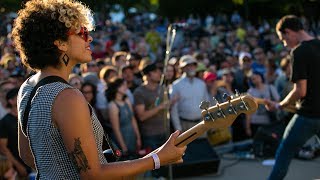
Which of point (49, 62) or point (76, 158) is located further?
point (49, 62)

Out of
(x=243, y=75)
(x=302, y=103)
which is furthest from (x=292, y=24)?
(x=243, y=75)

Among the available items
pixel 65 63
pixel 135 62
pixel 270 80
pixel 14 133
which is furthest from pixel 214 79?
pixel 65 63

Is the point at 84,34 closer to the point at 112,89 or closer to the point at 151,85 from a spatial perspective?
the point at 112,89

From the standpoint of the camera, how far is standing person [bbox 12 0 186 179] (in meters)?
2.21

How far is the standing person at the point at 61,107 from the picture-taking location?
221cm

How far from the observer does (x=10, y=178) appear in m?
5.58

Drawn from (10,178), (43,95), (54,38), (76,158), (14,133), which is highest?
(54,38)

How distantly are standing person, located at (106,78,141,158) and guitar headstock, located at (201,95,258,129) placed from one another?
4.05 meters

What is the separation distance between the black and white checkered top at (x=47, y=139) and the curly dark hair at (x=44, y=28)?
0.16 m

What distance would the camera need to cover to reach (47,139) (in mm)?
2277

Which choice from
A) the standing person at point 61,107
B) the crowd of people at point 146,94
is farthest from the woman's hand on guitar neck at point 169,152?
the crowd of people at point 146,94

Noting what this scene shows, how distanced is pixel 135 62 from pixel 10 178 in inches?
162

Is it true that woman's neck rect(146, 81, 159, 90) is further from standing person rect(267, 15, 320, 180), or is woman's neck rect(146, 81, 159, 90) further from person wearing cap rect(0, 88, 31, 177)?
standing person rect(267, 15, 320, 180)

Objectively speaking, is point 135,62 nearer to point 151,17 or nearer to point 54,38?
point 54,38
